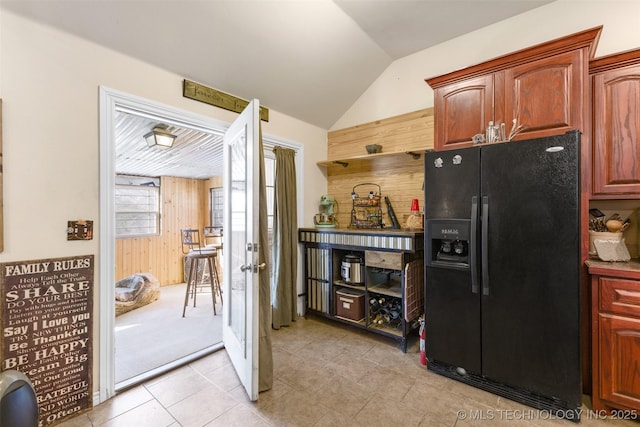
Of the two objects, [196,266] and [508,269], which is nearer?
[508,269]

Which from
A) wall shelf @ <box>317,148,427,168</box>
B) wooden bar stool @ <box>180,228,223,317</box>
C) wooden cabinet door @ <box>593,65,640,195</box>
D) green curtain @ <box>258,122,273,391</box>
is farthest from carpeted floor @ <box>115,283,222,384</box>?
wooden cabinet door @ <box>593,65,640,195</box>

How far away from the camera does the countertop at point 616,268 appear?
164 centimetres

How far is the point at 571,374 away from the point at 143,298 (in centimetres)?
492

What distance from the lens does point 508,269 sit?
1.88 metres

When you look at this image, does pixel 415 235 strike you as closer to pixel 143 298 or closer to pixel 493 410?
pixel 493 410

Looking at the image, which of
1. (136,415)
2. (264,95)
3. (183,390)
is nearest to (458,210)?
(264,95)

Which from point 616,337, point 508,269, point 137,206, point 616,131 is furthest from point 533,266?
point 137,206

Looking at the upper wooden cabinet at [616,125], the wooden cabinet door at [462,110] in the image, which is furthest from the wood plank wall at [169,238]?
the upper wooden cabinet at [616,125]

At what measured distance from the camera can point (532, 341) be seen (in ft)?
5.93

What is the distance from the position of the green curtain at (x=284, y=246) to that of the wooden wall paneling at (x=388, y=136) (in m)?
0.82

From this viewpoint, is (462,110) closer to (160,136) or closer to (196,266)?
(160,136)

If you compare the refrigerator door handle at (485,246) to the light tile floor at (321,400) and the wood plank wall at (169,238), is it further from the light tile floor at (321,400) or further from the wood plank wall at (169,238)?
the wood plank wall at (169,238)

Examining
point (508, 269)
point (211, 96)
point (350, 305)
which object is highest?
point (211, 96)

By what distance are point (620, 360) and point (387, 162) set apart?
2461 mm
